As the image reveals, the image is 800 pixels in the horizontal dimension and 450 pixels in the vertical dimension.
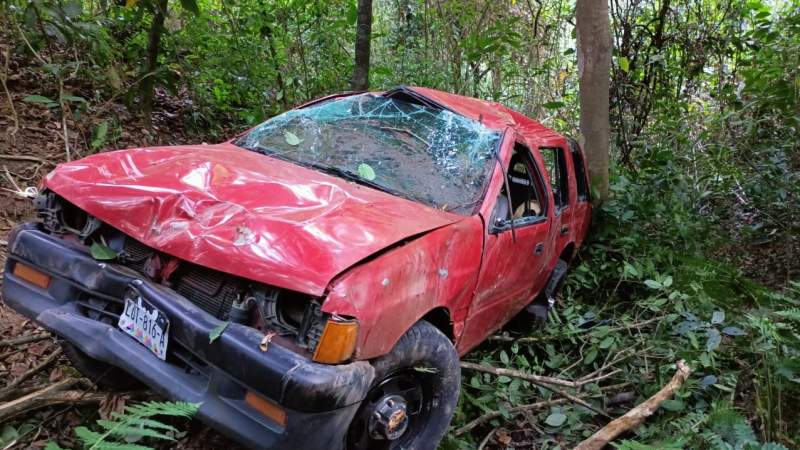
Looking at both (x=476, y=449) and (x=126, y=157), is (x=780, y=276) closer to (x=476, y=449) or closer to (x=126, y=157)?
(x=476, y=449)

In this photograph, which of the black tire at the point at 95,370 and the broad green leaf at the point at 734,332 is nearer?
the black tire at the point at 95,370

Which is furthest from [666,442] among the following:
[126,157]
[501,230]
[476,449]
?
[126,157]

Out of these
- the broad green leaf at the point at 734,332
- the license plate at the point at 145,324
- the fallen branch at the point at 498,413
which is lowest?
the fallen branch at the point at 498,413

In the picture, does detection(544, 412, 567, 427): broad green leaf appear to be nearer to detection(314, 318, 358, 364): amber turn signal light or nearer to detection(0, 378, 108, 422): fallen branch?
detection(314, 318, 358, 364): amber turn signal light

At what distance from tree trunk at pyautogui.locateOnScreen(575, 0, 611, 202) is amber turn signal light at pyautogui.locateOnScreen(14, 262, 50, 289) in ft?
14.6

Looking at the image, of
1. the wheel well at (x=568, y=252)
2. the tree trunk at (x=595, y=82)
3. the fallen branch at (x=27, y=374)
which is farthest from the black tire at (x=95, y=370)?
the tree trunk at (x=595, y=82)

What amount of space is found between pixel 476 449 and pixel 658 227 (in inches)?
125

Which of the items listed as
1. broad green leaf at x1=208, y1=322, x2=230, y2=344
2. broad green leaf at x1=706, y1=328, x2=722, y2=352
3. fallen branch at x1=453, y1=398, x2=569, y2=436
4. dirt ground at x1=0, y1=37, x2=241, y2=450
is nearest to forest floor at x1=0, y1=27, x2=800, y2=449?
dirt ground at x1=0, y1=37, x2=241, y2=450

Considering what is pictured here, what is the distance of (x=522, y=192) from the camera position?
13.3 feet

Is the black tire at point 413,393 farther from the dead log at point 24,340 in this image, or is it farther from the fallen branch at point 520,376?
the dead log at point 24,340

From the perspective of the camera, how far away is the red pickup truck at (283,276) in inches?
76.6

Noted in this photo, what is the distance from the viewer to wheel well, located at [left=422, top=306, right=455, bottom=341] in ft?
8.65

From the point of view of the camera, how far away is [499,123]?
3559mm

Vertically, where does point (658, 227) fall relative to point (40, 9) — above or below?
below
